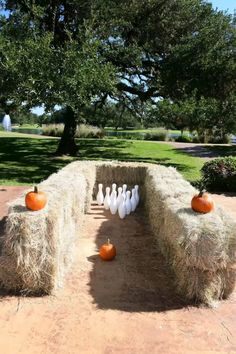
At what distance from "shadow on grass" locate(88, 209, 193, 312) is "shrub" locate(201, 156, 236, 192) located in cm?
637

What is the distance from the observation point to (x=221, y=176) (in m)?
15.0

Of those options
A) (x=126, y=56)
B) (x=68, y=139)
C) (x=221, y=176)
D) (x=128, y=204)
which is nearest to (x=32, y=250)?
(x=128, y=204)

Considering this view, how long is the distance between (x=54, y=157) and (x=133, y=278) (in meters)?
16.9

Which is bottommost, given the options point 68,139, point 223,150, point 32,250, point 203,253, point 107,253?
point 107,253

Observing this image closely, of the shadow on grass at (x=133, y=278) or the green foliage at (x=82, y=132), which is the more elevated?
the green foliage at (x=82, y=132)

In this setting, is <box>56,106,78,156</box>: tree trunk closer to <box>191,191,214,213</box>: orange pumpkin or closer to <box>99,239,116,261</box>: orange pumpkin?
<box>99,239,116,261</box>: orange pumpkin

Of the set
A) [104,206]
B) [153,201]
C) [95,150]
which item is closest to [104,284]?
[153,201]

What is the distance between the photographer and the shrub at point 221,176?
14883mm

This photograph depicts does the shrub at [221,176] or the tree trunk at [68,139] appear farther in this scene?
the tree trunk at [68,139]

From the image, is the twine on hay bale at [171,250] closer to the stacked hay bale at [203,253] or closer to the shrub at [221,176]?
the stacked hay bale at [203,253]

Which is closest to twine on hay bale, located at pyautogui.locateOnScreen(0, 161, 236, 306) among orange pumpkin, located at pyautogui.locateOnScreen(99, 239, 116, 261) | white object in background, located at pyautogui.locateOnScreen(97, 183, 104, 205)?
orange pumpkin, located at pyautogui.locateOnScreen(99, 239, 116, 261)

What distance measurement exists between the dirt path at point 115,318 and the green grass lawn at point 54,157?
9917 millimetres

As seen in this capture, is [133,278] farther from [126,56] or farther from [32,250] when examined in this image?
[126,56]

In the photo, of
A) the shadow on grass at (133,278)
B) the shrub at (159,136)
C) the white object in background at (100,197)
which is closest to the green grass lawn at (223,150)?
the shrub at (159,136)
